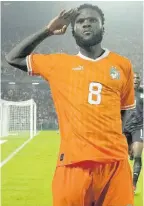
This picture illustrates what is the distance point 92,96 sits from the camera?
3.04 meters

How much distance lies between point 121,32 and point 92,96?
50.4m

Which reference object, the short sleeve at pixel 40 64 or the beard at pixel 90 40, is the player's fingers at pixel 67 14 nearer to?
the beard at pixel 90 40

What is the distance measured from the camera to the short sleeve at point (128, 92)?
128 inches

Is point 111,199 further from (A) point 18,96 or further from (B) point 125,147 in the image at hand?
(A) point 18,96

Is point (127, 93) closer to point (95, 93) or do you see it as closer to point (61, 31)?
point (95, 93)

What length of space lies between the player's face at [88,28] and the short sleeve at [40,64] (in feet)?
0.71

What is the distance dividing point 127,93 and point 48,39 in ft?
159

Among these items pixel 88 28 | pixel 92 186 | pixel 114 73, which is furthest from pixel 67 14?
pixel 92 186

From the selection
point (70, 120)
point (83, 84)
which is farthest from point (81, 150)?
point (83, 84)

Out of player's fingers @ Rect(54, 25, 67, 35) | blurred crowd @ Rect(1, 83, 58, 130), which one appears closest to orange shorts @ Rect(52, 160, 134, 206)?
player's fingers @ Rect(54, 25, 67, 35)

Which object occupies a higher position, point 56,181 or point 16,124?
point 56,181

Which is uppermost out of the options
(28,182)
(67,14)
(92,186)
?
(67,14)

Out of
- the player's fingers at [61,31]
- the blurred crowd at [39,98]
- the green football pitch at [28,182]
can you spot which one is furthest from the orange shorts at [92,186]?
the blurred crowd at [39,98]

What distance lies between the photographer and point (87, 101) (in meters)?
3.04
